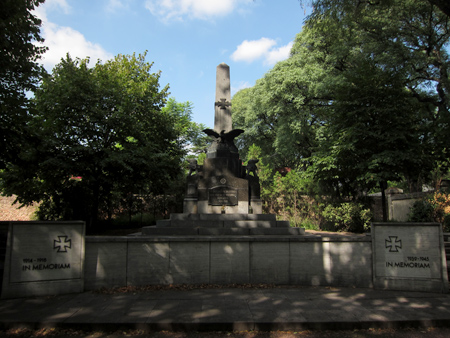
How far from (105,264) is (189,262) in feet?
5.87

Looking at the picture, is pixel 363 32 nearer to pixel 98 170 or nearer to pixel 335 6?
pixel 335 6

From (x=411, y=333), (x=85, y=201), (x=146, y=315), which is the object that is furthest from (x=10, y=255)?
(x=85, y=201)

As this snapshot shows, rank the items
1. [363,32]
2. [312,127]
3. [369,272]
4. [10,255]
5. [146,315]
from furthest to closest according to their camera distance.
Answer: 1. [312,127]
2. [363,32]
3. [369,272]
4. [10,255]
5. [146,315]

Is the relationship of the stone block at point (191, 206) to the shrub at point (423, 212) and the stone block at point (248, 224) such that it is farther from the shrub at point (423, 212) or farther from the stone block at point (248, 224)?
the shrub at point (423, 212)

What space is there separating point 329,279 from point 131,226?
1594cm

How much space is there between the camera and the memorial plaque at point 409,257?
6492 millimetres

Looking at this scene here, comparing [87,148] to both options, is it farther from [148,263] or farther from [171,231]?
[148,263]

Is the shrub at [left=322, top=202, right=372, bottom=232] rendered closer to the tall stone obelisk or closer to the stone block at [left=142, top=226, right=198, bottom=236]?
the tall stone obelisk

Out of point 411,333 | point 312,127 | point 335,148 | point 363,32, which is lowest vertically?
point 411,333

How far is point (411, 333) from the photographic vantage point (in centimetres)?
454

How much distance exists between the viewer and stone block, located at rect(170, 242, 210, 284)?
680 centimetres

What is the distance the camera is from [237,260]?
6.96 metres

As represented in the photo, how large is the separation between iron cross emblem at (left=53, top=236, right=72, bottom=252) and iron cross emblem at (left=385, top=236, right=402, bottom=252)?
267 inches

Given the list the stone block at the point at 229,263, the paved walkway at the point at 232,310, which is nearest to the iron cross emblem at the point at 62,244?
the paved walkway at the point at 232,310
